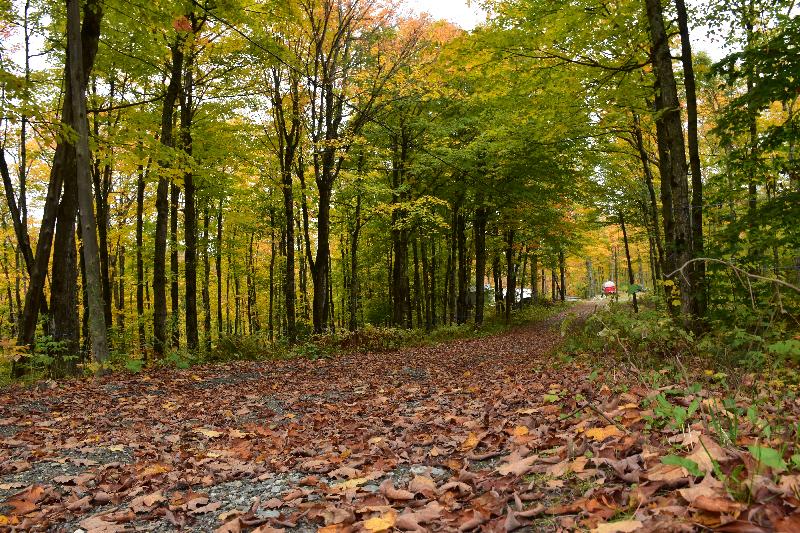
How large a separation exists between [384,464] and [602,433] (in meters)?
1.54

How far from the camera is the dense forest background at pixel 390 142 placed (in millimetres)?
7457

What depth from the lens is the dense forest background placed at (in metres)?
7.46

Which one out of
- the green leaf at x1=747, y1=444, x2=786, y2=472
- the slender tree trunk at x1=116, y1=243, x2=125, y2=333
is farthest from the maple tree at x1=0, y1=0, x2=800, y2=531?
the slender tree trunk at x1=116, y1=243, x2=125, y2=333

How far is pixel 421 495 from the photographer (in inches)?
113

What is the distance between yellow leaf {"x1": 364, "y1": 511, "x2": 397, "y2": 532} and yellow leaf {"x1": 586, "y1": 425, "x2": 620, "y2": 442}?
56.1 inches

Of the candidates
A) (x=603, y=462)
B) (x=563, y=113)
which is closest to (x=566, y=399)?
(x=603, y=462)

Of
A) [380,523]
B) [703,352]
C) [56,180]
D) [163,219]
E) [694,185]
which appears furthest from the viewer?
[163,219]

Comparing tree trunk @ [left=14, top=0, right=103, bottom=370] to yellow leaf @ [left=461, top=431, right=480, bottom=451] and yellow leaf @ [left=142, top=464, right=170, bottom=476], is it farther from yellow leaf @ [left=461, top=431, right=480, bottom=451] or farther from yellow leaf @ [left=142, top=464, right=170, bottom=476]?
yellow leaf @ [left=461, top=431, right=480, bottom=451]

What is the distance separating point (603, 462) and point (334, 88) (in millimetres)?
14471

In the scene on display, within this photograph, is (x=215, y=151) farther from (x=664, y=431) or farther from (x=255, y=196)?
(x=664, y=431)

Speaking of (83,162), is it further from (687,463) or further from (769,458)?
(769,458)

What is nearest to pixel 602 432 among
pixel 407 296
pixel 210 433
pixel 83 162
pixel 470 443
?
A: pixel 470 443

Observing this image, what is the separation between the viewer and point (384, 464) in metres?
3.57

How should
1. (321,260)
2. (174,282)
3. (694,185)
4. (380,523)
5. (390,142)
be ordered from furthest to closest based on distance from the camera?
(390,142) → (174,282) → (321,260) → (694,185) → (380,523)
